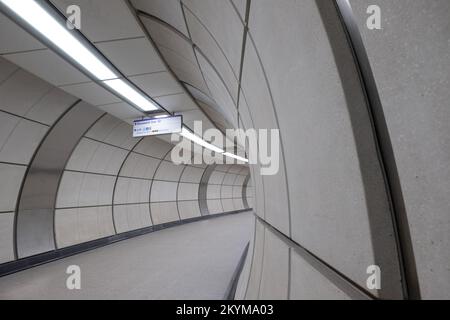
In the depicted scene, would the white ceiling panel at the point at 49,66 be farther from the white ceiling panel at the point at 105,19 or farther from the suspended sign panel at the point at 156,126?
the suspended sign panel at the point at 156,126

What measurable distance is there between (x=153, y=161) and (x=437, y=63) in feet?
41.9

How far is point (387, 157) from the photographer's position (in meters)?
0.76

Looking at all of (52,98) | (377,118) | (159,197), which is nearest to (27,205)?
(52,98)

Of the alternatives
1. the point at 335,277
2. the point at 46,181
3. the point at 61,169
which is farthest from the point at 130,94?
the point at 335,277

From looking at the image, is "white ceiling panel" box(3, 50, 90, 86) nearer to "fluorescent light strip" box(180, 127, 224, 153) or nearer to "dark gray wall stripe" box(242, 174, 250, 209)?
"fluorescent light strip" box(180, 127, 224, 153)

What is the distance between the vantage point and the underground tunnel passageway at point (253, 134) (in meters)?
0.63

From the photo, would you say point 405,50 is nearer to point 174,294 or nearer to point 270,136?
point 270,136

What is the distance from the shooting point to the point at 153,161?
500 inches

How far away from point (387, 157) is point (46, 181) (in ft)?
28.3

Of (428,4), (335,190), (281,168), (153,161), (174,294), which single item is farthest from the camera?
(153,161)

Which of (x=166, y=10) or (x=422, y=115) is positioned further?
(x=166, y=10)

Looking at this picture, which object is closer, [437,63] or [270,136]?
[437,63]

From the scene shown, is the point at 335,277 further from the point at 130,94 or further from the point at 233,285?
the point at 130,94

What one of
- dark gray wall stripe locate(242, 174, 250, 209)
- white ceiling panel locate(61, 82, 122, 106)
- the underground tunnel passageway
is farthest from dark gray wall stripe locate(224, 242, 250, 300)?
dark gray wall stripe locate(242, 174, 250, 209)
